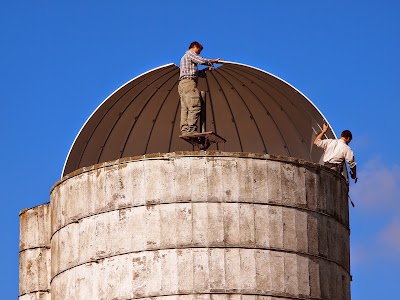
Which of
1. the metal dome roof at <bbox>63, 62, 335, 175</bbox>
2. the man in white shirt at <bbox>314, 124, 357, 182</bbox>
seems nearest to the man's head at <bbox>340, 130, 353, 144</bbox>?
the man in white shirt at <bbox>314, 124, 357, 182</bbox>

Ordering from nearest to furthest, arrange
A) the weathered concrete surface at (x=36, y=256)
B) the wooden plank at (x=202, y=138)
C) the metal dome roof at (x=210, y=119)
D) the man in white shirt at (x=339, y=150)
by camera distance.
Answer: the wooden plank at (x=202, y=138) → the man in white shirt at (x=339, y=150) → the weathered concrete surface at (x=36, y=256) → the metal dome roof at (x=210, y=119)

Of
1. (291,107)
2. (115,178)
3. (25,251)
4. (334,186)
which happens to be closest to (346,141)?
(334,186)

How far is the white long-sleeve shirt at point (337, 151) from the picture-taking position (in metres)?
43.8

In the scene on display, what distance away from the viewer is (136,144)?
4853cm

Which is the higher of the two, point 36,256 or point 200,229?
point 36,256

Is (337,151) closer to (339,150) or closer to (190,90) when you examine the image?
(339,150)

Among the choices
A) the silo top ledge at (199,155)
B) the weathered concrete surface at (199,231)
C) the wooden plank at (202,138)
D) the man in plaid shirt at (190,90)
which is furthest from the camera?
the man in plaid shirt at (190,90)

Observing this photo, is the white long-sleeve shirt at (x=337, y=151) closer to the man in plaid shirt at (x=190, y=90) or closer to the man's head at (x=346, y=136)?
the man's head at (x=346, y=136)

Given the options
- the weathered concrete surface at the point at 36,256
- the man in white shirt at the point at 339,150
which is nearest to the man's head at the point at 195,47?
the man in white shirt at the point at 339,150

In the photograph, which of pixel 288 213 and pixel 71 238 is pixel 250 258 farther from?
pixel 71 238

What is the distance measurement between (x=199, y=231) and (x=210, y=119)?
9.24 m

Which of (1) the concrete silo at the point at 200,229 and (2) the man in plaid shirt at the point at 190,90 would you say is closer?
(1) the concrete silo at the point at 200,229

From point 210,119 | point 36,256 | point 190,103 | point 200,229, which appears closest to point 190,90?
point 190,103

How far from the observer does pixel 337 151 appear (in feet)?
144
